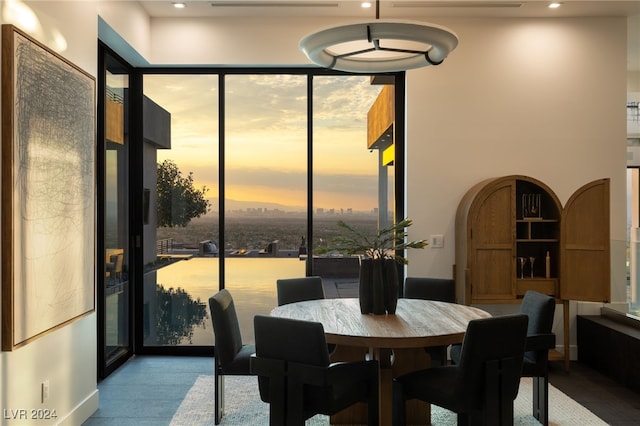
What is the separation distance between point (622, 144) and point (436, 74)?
1831mm

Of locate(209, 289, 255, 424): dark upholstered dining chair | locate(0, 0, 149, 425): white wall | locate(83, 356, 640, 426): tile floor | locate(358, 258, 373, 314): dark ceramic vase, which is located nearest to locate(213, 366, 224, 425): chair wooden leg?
locate(209, 289, 255, 424): dark upholstered dining chair

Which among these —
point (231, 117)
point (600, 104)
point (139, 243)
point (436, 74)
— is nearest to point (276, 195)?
point (231, 117)

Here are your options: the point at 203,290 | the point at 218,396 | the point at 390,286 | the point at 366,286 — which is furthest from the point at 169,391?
the point at 390,286

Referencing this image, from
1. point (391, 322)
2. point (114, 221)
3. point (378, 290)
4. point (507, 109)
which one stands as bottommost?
point (391, 322)

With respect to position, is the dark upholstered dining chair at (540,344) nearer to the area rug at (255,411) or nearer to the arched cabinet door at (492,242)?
the area rug at (255,411)

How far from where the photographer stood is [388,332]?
2545mm

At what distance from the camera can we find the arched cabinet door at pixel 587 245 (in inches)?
170

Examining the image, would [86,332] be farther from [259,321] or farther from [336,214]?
[336,214]

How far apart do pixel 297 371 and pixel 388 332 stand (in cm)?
51

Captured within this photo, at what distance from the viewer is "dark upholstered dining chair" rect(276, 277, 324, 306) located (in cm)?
377

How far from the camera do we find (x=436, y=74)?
15.3ft

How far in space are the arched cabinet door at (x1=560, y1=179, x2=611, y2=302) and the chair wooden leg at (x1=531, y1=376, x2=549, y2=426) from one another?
1300mm

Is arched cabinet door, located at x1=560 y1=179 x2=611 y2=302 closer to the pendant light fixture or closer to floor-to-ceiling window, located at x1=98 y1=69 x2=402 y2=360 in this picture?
floor-to-ceiling window, located at x1=98 y1=69 x2=402 y2=360

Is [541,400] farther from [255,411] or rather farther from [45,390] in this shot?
[45,390]
